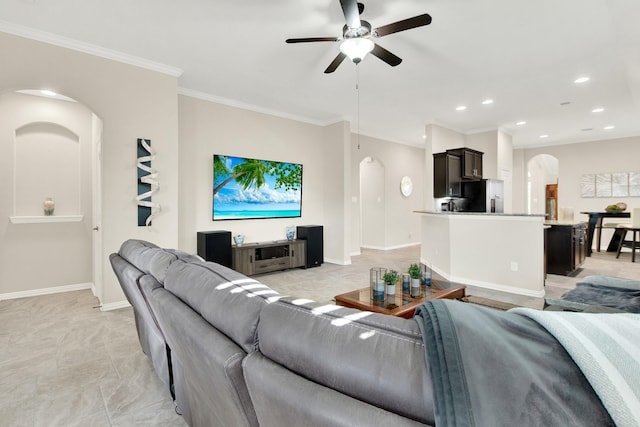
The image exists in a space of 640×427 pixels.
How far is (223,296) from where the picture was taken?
101cm

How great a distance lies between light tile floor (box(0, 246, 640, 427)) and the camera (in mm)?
1750

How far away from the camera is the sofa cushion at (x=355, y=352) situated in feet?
1.81

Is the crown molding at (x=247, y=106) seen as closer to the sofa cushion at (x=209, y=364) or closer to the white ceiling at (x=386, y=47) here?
the white ceiling at (x=386, y=47)

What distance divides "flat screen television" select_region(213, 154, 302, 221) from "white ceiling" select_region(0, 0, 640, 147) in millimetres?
1006

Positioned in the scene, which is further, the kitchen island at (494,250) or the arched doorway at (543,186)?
the arched doorway at (543,186)

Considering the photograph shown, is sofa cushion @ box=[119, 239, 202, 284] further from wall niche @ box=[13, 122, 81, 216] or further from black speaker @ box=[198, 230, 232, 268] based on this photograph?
wall niche @ box=[13, 122, 81, 216]

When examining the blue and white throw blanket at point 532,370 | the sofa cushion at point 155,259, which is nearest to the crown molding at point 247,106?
the sofa cushion at point 155,259

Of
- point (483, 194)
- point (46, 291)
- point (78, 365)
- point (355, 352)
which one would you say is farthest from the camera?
point (483, 194)

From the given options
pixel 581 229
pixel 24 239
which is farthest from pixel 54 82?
pixel 581 229

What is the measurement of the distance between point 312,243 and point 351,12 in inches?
151

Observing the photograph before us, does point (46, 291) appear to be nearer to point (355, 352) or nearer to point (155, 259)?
point (155, 259)

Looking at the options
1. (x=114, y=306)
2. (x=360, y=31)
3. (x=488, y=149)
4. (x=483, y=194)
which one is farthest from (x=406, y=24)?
(x=488, y=149)

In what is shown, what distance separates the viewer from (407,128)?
6.91 m

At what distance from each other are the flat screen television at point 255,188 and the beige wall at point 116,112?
41.5 inches
